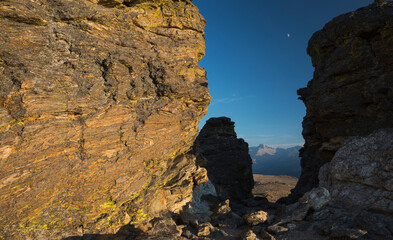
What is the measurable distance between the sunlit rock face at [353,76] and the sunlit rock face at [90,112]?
26635 millimetres

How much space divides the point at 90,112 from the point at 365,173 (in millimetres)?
32615

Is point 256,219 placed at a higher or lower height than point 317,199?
lower

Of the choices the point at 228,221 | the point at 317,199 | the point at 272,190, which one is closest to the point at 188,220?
the point at 228,221

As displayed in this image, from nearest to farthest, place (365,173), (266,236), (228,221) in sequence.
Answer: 1. (266,236)
2. (365,173)
3. (228,221)

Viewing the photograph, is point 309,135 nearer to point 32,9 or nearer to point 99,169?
point 99,169

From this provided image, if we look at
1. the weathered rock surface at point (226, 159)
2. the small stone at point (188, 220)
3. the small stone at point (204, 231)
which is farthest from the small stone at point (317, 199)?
the weathered rock surface at point (226, 159)

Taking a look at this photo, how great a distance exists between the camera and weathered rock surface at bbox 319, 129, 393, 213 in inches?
800

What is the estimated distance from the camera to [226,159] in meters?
50.2

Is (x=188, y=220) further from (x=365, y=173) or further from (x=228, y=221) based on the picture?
(x=365, y=173)

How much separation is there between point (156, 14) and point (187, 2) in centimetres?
549

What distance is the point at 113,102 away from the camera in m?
17.7

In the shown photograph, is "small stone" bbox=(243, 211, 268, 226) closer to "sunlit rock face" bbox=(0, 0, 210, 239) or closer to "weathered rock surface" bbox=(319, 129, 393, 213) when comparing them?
"sunlit rock face" bbox=(0, 0, 210, 239)

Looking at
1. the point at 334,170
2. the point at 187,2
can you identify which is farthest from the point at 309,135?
the point at 187,2

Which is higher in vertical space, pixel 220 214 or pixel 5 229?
pixel 5 229
